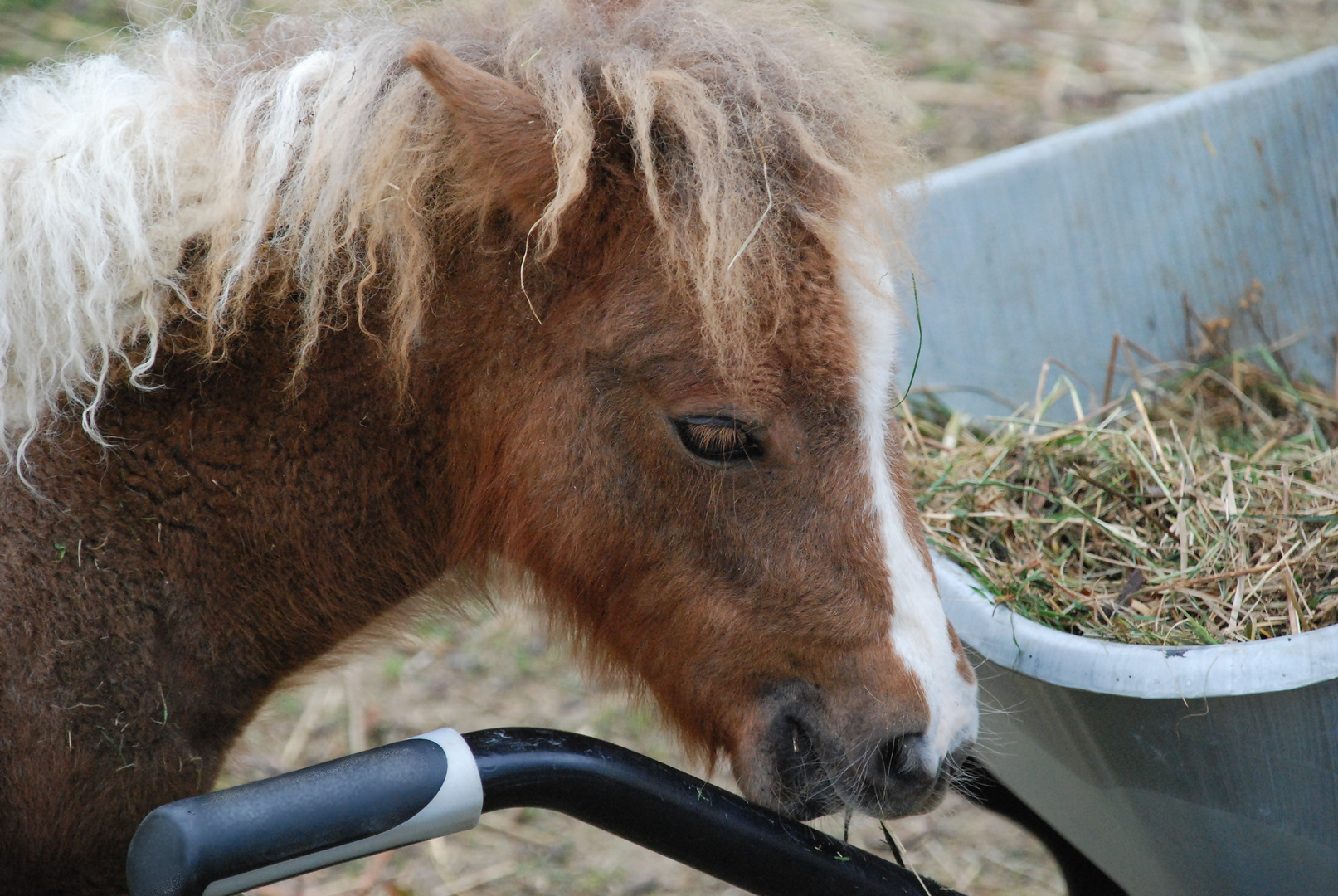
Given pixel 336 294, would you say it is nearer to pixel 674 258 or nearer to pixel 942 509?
pixel 674 258

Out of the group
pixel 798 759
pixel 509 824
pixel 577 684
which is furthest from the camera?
pixel 577 684

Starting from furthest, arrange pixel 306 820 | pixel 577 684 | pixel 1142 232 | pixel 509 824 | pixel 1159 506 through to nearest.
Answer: pixel 577 684
pixel 509 824
pixel 1142 232
pixel 1159 506
pixel 306 820

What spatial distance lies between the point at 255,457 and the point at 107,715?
0.42 m

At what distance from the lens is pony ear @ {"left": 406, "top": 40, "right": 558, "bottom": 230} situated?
1.41 m

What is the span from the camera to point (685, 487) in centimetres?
153

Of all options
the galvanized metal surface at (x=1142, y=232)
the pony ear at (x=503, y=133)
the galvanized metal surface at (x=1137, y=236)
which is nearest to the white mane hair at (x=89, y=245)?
the pony ear at (x=503, y=133)

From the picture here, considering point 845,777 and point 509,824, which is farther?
point 509,824

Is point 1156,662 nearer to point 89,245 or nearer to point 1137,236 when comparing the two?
point 89,245

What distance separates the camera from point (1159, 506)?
2.18m

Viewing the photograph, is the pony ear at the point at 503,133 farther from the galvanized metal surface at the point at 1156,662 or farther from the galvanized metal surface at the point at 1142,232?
the galvanized metal surface at the point at 1142,232

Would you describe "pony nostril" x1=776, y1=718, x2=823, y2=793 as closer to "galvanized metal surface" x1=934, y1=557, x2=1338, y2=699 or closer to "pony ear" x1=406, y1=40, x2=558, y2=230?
"galvanized metal surface" x1=934, y1=557, x2=1338, y2=699

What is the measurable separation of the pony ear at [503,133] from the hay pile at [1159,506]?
1090mm

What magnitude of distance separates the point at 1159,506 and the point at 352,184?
1.68m

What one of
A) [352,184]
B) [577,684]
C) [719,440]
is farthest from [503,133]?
[577,684]
